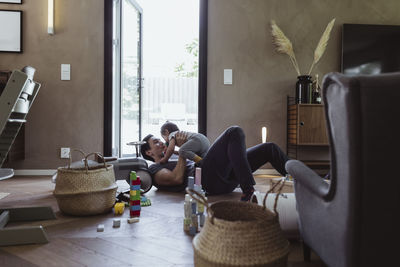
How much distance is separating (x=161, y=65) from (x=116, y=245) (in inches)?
245

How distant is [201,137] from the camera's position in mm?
2559

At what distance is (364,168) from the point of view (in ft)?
2.67

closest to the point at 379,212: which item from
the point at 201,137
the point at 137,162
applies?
the point at 201,137

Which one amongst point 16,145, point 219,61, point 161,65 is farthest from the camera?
point 161,65

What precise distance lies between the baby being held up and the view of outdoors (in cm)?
128

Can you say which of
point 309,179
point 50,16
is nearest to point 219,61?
point 50,16

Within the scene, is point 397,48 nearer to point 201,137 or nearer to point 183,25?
point 201,137

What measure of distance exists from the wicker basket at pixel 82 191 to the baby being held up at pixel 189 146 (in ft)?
2.31

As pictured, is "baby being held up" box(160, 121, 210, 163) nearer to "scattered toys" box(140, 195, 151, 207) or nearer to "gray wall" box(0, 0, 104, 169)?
"scattered toys" box(140, 195, 151, 207)

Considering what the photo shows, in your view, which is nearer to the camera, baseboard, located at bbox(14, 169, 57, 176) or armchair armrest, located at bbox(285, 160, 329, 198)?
armchair armrest, located at bbox(285, 160, 329, 198)

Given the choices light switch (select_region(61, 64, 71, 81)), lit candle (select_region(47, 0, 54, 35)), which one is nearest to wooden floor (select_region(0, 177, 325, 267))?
light switch (select_region(61, 64, 71, 81))

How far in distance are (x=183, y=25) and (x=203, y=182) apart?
5.04m

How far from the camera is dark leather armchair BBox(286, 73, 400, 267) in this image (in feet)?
2.60

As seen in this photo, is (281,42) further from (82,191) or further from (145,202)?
(82,191)
